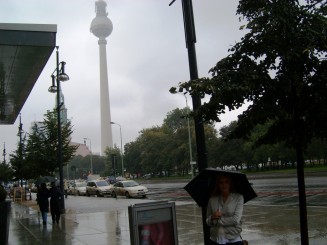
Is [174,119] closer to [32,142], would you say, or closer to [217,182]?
[32,142]

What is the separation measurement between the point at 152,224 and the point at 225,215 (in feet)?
5.14

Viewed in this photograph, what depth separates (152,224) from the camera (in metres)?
5.95

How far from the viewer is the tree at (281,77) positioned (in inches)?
218

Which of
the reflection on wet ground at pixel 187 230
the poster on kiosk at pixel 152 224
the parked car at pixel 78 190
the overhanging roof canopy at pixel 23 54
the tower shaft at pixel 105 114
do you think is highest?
the tower shaft at pixel 105 114

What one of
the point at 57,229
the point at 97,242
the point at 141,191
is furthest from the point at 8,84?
the point at 141,191

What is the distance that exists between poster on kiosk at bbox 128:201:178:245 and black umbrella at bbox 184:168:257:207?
0.76m

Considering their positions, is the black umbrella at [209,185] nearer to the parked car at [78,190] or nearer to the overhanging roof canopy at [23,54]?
the overhanging roof canopy at [23,54]

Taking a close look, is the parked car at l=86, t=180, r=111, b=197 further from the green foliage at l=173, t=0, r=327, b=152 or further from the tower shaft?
the tower shaft

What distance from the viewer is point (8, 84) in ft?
54.1

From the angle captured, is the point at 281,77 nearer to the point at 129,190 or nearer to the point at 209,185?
the point at 209,185

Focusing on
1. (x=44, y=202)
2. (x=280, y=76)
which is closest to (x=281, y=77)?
(x=280, y=76)

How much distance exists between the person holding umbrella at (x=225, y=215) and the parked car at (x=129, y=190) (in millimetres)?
27684

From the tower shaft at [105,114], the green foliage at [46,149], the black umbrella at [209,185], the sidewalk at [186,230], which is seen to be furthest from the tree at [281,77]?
the tower shaft at [105,114]

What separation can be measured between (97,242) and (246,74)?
7160 mm
